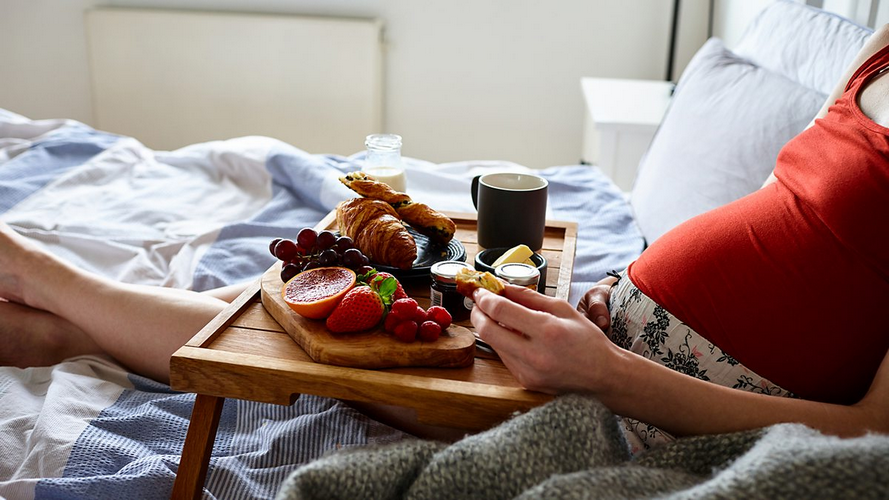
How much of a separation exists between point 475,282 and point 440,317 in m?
0.05

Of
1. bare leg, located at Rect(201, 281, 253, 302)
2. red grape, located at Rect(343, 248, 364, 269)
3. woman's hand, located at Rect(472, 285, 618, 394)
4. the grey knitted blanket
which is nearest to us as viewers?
the grey knitted blanket

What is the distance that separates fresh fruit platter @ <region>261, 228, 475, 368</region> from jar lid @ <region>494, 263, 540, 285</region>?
0.27 ft

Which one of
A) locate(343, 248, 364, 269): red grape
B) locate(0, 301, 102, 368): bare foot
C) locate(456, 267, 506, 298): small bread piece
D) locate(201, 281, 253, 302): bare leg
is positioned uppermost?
locate(456, 267, 506, 298): small bread piece

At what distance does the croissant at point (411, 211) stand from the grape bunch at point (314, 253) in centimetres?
12

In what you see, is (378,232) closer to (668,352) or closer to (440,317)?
(440,317)

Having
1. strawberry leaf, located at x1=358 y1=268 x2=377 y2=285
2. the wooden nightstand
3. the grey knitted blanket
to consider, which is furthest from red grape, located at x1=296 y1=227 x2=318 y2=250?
the wooden nightstand

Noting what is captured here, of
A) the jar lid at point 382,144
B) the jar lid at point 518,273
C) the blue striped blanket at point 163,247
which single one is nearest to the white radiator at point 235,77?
the blue striped blanket at point 163,247

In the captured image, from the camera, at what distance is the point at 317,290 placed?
2.93 ft

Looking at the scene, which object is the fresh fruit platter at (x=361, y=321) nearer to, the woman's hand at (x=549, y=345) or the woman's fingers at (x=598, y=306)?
the woman's hand at (x=549, y=345)

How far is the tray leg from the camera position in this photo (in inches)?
32.6

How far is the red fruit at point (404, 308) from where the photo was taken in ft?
2.73

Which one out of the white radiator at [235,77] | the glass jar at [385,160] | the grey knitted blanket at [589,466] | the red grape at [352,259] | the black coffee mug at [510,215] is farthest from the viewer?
the white radiator at [235,77]

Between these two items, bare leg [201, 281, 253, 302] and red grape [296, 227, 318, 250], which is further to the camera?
bare leg [201, 281, 253, 302]

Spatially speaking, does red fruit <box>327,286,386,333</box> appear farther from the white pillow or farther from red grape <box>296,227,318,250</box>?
the white pillow
